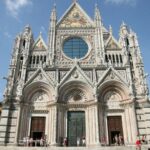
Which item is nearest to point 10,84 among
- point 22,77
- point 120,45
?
point 22,77

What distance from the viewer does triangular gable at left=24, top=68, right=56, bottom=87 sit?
1880cm

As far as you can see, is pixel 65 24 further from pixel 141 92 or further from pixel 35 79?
pixel 141 92

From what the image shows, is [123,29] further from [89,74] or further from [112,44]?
[89,74]

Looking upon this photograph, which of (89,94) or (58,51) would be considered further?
(58,51)

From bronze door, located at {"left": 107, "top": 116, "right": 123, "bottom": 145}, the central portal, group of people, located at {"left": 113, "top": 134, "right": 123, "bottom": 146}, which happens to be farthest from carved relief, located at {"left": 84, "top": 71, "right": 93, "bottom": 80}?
group of people, located at {"left": 113, "top": 134, "right": 123, "bottom": 146}

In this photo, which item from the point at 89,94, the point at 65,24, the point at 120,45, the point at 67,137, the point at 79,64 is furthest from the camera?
the point at 65,24

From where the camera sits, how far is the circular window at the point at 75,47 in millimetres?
21594

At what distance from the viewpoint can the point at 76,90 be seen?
19.1 meters

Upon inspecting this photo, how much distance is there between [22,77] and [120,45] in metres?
10.4

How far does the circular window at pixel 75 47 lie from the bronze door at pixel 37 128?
731 centimetres

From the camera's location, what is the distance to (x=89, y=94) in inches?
730

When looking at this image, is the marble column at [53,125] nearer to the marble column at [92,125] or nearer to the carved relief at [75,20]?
the marble column at [92,125]

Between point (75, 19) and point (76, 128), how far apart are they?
12.6m

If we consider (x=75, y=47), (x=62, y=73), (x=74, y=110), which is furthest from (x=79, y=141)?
(x=75, y=47)
